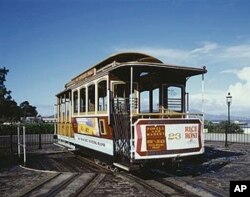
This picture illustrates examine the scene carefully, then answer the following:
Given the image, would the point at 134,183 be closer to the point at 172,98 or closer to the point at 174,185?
the point at 174,185

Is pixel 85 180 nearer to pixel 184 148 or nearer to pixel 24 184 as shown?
pixel 24 184

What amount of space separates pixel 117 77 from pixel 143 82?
101 centimetres

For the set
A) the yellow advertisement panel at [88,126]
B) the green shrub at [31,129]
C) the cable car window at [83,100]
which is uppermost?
the cable car window at [83,100]

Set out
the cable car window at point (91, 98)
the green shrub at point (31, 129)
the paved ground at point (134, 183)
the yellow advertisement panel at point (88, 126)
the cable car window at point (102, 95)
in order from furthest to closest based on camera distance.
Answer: the green shrub at point (31, 129) < the cable car window at point (91, 98) < the yellow advertisement panel at point (88, 126) < the cable car window at point (102, 95) < the paved ground at point (134, 183)

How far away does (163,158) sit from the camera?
10727mm

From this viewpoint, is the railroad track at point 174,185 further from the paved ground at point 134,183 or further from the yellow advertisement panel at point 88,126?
the yellow advertisement panel at point 88,126

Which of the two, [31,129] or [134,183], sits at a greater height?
[134,183]

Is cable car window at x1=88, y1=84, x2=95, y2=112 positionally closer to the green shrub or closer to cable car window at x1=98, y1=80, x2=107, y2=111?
cable car window at x1=98, y1=80, x2=107, y2=111

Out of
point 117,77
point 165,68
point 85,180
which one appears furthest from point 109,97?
point 85,180

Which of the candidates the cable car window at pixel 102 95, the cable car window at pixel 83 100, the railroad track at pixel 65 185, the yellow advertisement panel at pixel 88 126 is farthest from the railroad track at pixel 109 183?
the cable car window at pixel 83 100

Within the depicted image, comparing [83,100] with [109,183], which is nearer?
[109,183]

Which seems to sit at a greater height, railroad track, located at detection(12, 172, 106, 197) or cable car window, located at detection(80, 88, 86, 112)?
cable car window, located at detection(80, 88, 86, 112)

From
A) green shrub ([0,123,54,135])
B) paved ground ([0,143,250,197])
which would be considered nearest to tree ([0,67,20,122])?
green shrub ([0,123,54,135])

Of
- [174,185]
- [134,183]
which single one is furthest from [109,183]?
[174,185]
